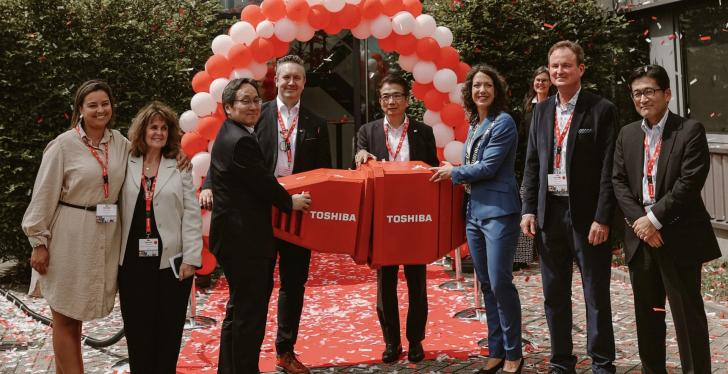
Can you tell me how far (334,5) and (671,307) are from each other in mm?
3904

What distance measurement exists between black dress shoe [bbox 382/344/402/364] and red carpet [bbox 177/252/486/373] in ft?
0.40

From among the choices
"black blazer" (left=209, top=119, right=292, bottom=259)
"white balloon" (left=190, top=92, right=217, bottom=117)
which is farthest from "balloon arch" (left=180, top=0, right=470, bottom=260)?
"black blazer" (left=209, top=119, right=292, bottom=259)

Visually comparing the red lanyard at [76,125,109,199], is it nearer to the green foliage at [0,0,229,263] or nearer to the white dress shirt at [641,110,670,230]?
the white dress shirt at [641,110,670,230]

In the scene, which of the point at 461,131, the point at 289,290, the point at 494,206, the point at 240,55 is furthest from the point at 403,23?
the point at 289,290

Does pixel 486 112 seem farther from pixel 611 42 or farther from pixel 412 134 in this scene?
pixel 611 42

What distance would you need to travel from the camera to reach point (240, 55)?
21.0 ft

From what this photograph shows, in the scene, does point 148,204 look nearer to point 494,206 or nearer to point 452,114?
point 494,206

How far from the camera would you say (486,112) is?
4.14 meters

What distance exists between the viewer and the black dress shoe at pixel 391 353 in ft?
15.0

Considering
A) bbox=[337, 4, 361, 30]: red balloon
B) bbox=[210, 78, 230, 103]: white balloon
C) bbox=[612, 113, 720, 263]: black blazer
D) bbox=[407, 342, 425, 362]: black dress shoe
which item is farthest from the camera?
bbox=[210, 78, 230, 103]: white balloon

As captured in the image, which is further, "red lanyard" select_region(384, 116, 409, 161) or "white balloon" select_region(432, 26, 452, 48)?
"white balloon" select_region(432, 26, 452, 48)

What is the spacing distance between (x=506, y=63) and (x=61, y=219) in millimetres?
5311

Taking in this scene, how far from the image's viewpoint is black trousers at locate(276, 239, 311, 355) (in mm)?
4426

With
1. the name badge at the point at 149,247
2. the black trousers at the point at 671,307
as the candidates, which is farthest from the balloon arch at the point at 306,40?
the black trousers at the point at 671,307
